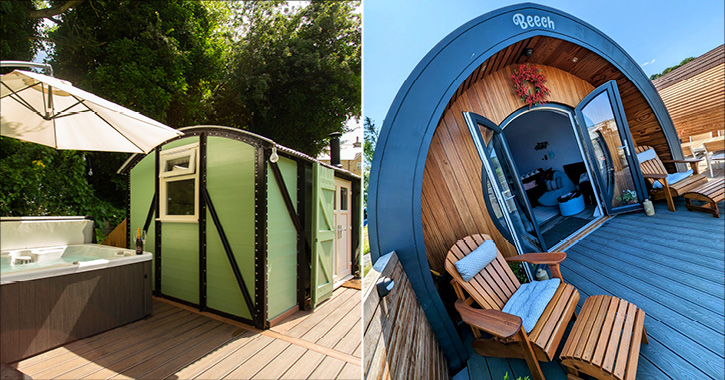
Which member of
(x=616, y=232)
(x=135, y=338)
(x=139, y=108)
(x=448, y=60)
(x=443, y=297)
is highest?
(x=448, y=60)

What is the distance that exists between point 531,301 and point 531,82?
1.51 m

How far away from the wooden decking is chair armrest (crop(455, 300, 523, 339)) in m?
1.18

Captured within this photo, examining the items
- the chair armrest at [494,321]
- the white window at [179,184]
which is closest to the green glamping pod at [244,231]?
the white window at [179,184]

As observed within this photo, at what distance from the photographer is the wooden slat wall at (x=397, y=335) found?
0.84 meters

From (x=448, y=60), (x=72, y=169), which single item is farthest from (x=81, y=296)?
(x=448, y=60)

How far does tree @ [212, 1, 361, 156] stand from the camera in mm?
1703

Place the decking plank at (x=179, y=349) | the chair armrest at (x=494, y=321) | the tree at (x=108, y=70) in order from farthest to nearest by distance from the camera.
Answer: the decking plank at (x=179, y=349), the tree at (x=108, y=70), the chair armrest at (x=494, y=321)

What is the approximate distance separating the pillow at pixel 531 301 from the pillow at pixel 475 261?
0.21 m

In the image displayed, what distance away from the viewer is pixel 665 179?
3.57 feet

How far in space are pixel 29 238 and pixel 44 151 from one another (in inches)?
14.5

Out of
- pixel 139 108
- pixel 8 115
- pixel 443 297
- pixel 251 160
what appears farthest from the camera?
pixel 251 160

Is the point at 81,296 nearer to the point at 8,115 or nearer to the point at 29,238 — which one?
the point at 29,238

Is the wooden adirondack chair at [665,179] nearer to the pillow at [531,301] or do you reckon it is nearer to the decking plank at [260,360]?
the pillow at [531,301]

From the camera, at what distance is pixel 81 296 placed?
1705 mm
